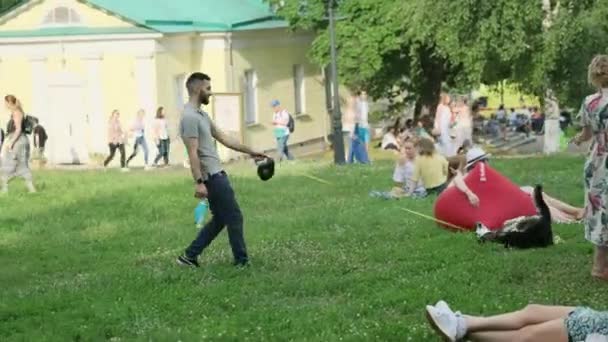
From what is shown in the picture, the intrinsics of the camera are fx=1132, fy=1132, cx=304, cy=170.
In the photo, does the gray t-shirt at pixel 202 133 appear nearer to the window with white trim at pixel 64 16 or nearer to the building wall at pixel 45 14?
the building wall at pixel 45 14

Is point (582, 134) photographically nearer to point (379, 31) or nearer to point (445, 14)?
point (445, 14)

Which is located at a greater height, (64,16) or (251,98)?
(64,16)

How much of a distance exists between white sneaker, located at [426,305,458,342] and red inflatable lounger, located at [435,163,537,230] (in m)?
5.08

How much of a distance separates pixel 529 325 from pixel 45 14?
33.2 m

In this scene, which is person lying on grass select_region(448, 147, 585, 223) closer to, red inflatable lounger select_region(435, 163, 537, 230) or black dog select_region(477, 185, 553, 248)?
red inflatable lounger select_region(435, 163, 537, 230)

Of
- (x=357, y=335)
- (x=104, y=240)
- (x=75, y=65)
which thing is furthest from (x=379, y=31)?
(x=357, y=335)

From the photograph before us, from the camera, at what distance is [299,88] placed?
151 ft

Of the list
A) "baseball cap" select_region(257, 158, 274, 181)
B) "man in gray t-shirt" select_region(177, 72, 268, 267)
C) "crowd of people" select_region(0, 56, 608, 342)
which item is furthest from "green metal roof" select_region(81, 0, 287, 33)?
"man in gray t-shirt" select_region(177, 72, 268, 267)

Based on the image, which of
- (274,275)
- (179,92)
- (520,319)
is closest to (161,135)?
(179,92)

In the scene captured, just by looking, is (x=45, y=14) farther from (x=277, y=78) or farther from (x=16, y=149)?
(x=16, y=149)

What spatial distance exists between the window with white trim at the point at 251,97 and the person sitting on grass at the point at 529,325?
114ft

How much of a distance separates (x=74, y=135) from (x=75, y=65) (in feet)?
7.74

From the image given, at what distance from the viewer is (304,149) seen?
149 ft

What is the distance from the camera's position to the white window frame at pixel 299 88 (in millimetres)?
45469
